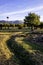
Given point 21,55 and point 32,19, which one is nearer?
point 21,55

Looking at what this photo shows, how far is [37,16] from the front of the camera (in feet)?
407

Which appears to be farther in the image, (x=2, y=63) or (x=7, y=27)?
(x=7, y=27)

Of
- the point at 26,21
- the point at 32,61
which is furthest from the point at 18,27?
the point at 32,61

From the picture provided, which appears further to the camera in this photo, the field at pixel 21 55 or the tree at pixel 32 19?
the tree at pixel 32 19

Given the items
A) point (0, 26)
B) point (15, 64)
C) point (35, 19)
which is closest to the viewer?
point (15, 64)

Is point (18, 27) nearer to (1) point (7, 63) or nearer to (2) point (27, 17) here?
(2) point (27, 17)

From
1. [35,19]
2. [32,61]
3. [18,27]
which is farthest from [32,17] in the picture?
[32,61]

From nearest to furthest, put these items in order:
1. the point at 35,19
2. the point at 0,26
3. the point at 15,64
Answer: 1. the point at 15,64
2. the point at 0,26
3. the point at 35,19

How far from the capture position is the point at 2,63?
685 inches

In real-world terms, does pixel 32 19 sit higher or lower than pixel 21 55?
higher

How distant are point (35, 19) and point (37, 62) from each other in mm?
103240

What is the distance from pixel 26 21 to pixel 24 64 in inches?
4118

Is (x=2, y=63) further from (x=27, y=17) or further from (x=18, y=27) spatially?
(x=27, y=17)

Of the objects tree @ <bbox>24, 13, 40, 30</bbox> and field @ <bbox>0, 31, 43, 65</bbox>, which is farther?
tree @ <bbox>24, 13, 40, 30</bbox>
